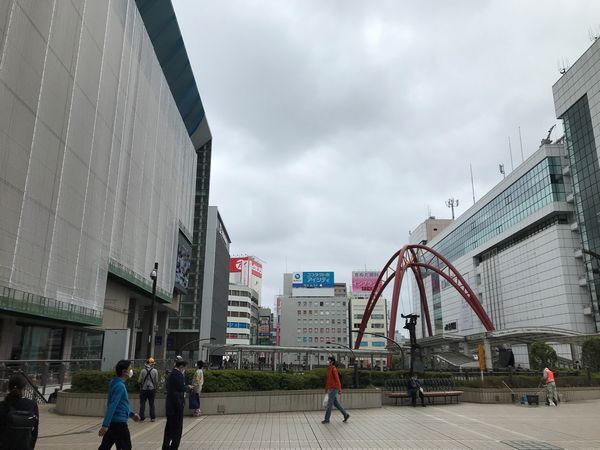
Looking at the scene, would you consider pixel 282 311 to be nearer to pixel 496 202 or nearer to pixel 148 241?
pixel 496 202

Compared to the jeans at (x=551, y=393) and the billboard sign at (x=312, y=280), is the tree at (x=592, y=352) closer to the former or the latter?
the jeans at (x=551, y=393)

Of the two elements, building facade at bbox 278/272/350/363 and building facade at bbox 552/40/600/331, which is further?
building facade at bbox 278/272/350/363

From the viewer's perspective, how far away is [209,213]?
261 ft

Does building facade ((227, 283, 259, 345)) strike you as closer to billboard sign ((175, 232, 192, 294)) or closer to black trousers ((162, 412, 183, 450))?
billboard sign ((175, 232, 192, 294))

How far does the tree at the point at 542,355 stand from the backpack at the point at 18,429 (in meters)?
44.5

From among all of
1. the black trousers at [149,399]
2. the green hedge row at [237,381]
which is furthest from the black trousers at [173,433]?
the green hedge row at [237,381]

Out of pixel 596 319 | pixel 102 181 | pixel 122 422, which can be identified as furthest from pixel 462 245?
pixel 122 422

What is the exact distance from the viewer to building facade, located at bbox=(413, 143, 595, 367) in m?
57.8

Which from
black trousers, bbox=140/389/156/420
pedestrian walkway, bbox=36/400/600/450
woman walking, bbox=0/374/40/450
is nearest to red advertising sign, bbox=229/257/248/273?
pedestrian walkway, bbox=36/400/600/450

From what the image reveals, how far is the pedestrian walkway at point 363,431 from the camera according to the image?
984 cm

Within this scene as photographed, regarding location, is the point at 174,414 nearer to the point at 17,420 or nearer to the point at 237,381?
the point at 17,420

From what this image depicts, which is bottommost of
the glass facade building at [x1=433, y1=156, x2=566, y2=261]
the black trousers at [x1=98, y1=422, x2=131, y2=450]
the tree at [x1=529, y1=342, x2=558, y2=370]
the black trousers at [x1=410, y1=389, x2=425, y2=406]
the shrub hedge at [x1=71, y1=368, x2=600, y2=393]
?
the black trousers at [x1=410, y1=389, x2=425, y2=406]

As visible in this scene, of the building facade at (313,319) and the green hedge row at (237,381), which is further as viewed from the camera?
Result: the building facade at (313,319)

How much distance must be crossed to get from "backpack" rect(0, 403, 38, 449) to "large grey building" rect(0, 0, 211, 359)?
58.6 ft
